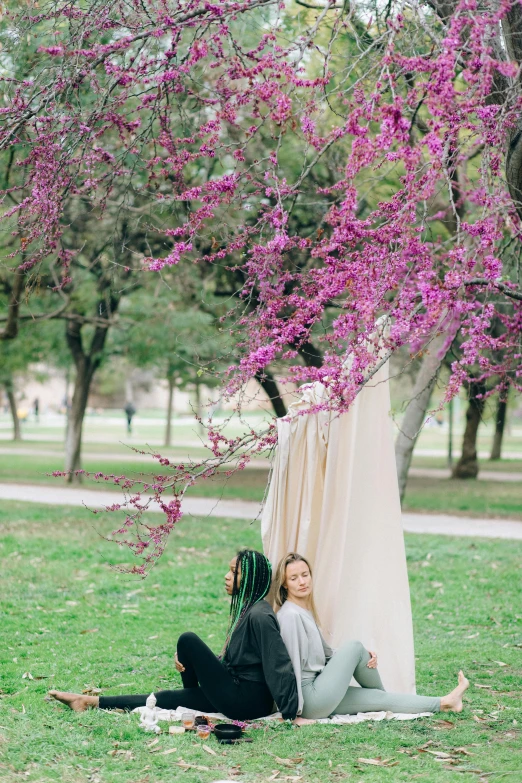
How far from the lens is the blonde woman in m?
5.34

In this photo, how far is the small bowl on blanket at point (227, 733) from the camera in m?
Answer: 5.02

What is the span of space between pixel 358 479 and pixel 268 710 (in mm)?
1469

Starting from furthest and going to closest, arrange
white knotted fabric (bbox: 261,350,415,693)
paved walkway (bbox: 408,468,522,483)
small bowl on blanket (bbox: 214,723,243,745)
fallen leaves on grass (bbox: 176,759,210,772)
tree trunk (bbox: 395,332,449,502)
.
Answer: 1. paved walkway (bbox: 408,468,522,483)
2. tree trunk (bbox: 395,332,449,502)
3. white knotted fabric (bbox: 261,350,415,693)
4. small bowl on blanket (bbox: 214,723,243,745)
5. fallen leaves on grass (bbox: 176,759,210,772)

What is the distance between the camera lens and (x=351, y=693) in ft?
18.3

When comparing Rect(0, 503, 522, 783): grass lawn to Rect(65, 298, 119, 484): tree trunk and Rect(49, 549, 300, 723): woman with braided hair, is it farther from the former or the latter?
Rect(65, 298, 119, 484): tree trunk

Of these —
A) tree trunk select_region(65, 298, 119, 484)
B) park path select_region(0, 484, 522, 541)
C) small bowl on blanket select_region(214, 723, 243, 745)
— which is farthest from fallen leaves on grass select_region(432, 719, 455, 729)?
tree trunk select_region(65, 298, 119, 484)

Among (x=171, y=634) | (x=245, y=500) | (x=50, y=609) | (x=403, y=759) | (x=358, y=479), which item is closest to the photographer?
(x=403, y=759)

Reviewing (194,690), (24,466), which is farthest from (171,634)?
(24,466)

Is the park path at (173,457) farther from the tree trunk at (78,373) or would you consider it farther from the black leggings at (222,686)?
the black leggings at (222,686)

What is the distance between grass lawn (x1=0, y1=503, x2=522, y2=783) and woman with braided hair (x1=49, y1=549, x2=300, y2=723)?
0.59 ft

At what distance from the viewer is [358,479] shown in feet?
19.4

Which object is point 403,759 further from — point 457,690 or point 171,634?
point 171,634

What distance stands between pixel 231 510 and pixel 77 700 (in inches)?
439

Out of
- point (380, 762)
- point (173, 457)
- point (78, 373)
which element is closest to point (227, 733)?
point (380, 762)
